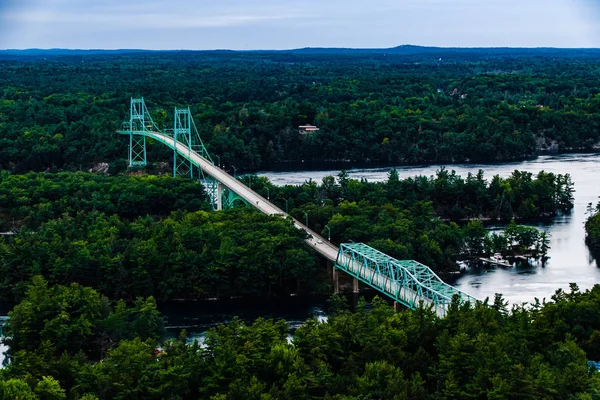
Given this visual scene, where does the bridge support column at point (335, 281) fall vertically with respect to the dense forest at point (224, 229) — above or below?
below

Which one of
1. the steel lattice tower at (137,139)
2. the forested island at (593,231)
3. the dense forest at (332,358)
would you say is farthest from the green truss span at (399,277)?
the steel lattice tower at (137,139)

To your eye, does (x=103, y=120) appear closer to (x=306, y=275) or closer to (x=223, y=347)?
(x=306, y=275)

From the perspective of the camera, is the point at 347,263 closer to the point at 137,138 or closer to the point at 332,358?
the point at 332,358

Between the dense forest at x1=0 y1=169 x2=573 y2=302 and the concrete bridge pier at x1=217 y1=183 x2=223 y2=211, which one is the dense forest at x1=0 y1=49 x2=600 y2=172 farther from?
the dense forest at x1=0 y1=169 x2=573 y2=302

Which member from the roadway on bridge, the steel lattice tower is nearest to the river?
the roadway on bridge

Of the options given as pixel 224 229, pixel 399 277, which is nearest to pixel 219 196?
pixel 224 229

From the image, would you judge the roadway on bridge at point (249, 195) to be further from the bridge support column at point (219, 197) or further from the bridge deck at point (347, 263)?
the bridge support column at point (219, 197)

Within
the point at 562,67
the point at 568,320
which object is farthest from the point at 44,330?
the point at 562,67
